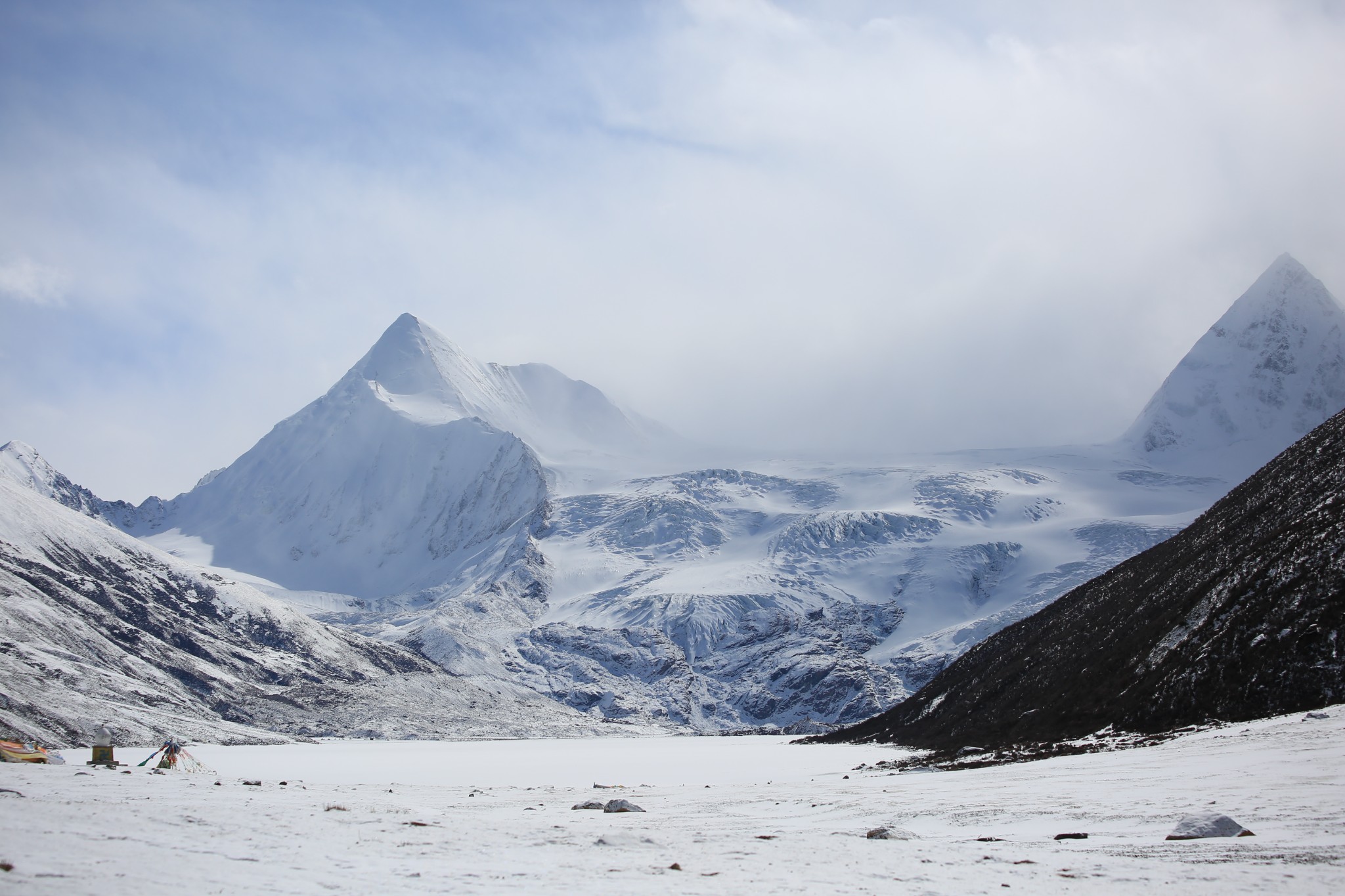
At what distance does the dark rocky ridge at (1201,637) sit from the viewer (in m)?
53.8

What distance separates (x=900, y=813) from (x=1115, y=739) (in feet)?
86.1

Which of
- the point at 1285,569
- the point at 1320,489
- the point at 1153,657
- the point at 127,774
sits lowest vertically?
the point at 127,774

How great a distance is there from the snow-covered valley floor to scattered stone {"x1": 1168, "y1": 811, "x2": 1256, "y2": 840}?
60 cm

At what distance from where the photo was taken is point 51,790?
34.5 meters

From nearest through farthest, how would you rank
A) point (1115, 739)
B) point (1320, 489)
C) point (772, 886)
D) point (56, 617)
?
point (772, 886) → point (1115, 739) → point (1320, 489) → point (56, 617)

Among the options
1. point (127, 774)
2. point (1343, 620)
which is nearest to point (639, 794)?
point (127, 774)

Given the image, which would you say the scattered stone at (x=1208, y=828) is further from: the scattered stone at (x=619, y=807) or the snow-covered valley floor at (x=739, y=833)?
the scattered stone at (x=619, y=807)

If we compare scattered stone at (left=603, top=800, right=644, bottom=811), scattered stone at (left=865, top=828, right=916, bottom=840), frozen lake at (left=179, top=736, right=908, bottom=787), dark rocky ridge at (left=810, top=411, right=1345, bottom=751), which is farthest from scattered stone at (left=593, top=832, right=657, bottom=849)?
frozen lake at (left=179, top=736, right=908, bottom=787)

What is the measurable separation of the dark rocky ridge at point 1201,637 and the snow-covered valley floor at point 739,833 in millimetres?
7774

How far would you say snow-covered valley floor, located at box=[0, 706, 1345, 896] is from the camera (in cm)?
2223

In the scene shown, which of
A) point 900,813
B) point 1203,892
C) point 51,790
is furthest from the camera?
point 900,813

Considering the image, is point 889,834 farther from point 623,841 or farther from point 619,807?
point 619,807

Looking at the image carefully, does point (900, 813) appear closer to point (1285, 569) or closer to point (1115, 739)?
point (1115, 739)

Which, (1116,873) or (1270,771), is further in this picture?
(1270,771)
